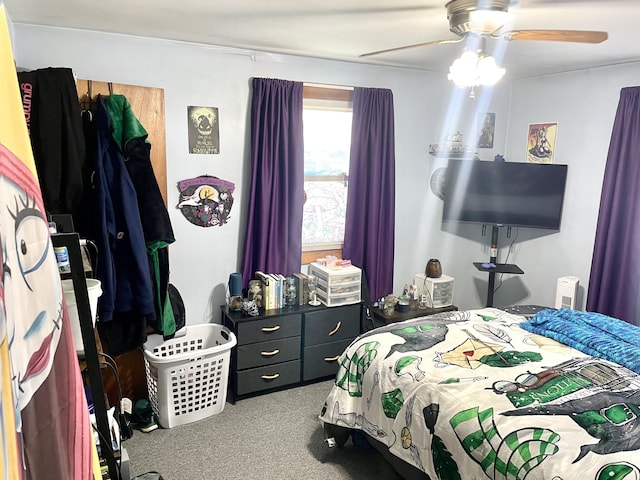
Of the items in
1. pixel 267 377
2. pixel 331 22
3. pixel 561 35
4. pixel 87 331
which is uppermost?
pixel 331 22

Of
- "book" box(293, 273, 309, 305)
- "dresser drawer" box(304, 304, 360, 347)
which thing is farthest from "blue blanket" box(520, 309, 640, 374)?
"book" box(293, 273, 309, 305)

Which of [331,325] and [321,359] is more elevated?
[331,325]

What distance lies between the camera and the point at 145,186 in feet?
9.17

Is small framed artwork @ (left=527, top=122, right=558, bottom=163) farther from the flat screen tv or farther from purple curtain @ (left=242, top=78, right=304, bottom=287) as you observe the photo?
purple curtain @ (left=242, top=78, right=304, bottom=287)

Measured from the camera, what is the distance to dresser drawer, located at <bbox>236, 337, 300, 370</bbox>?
3168mm

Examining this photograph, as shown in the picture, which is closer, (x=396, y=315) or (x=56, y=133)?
(x=56, y=133)

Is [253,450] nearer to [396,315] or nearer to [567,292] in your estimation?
[396,315]

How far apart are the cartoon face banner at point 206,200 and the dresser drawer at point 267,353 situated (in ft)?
2.92

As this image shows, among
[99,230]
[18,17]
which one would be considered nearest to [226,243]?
[99,230]

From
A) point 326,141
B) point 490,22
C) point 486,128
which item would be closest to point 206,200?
point 326,141

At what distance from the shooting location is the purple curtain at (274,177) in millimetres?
3275

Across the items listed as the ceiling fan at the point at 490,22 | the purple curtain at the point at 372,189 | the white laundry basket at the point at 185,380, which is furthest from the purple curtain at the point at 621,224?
the white laundry basket at the point at 185,380

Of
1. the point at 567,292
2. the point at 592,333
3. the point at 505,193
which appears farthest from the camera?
the point at 505,193

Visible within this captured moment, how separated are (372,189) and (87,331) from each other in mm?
2747
